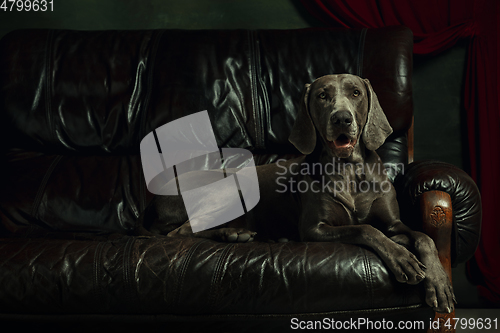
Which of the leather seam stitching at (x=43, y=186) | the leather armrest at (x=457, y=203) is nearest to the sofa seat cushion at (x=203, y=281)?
the leather armrest at (x=457, y=203)

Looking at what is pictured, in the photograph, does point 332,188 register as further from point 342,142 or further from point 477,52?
point 477,52

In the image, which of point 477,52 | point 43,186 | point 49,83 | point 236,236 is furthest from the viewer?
point 477,52

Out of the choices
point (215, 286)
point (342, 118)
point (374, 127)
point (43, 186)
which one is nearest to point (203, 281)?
point (215, 286)

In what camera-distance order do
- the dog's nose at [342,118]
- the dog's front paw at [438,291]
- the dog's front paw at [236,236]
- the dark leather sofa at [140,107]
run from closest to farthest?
the dog's front paw at [438,291], the dog's nose at [342,118], the dog's front paw at [236,236], the dark leather sofa at [140,107]

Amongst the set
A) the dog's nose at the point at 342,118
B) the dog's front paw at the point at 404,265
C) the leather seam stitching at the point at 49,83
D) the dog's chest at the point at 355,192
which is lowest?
the dog's front paw at the point at 404,265

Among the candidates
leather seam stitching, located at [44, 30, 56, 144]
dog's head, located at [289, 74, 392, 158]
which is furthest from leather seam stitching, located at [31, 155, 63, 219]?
dog's head, located at [289, 74, 392, 158]

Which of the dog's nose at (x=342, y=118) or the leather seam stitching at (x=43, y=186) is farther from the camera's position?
the leather seam stitching at (x=43, y=186)

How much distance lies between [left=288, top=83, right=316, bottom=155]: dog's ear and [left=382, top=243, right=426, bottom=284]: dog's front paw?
67cm

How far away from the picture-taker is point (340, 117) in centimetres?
180

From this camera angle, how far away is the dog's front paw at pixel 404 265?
1.47 m

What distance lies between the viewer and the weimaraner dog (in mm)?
1832

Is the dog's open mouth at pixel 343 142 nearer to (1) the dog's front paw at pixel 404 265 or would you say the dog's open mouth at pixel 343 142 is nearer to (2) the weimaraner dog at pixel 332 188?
(2) the weimaraner dog at pixel 332 188

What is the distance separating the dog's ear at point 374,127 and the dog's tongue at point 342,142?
12cm

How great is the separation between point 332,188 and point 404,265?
1.84 ft
